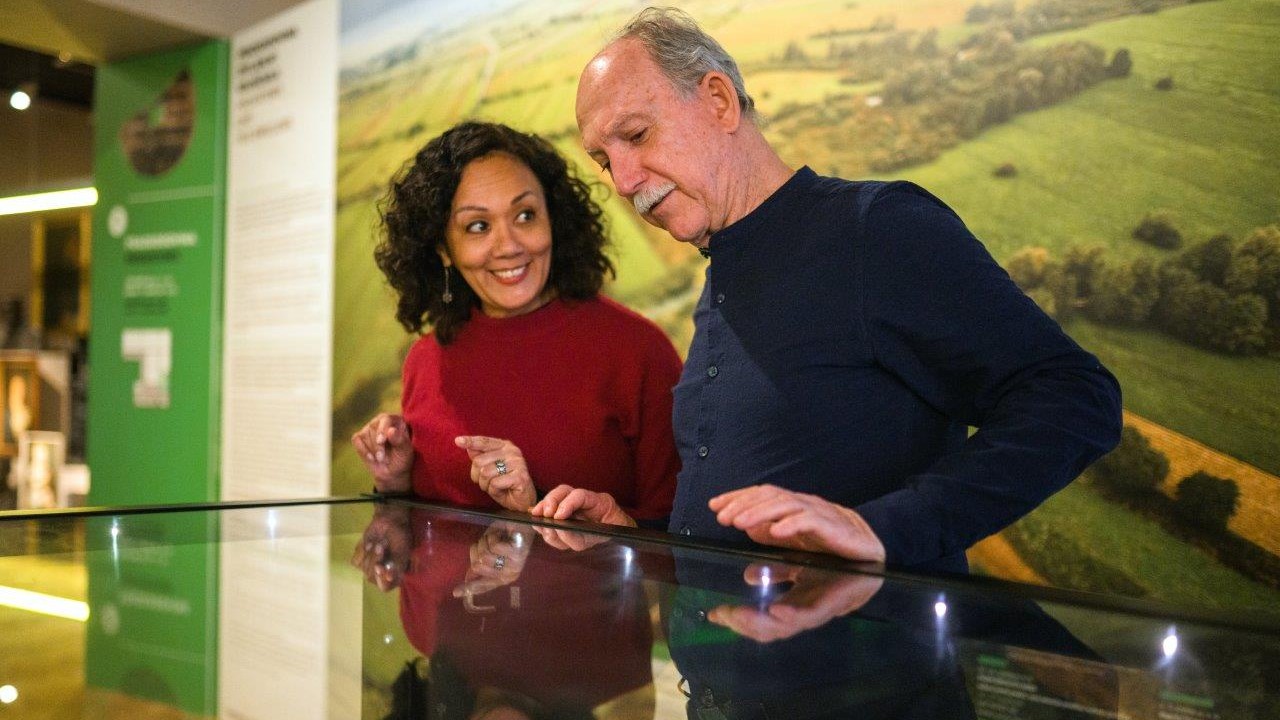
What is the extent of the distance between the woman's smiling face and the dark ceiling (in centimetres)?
799

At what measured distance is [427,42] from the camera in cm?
511

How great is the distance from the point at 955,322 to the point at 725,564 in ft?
1.59

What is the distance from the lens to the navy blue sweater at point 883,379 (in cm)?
114

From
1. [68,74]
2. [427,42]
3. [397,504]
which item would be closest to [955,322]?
[397,504]

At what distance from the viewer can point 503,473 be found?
193 centimetres

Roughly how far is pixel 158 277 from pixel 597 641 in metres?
6.33

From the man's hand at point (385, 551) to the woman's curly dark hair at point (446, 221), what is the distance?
3.26ft

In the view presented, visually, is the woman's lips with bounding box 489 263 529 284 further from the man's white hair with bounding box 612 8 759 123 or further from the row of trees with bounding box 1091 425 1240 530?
the row of trees with bounding box 1091 425 1240 530

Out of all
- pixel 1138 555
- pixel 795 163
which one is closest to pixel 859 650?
pixel 1138 555

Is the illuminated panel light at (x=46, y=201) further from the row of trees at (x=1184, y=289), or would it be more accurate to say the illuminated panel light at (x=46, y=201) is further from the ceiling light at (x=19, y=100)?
the row of trees at (x=1184, y=289)

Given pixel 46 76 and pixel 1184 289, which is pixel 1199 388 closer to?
pixel 1184 289

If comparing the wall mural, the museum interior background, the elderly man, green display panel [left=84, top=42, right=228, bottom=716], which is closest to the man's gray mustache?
the elderly man

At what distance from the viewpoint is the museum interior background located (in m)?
2.71

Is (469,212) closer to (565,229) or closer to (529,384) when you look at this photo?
(565,229)
